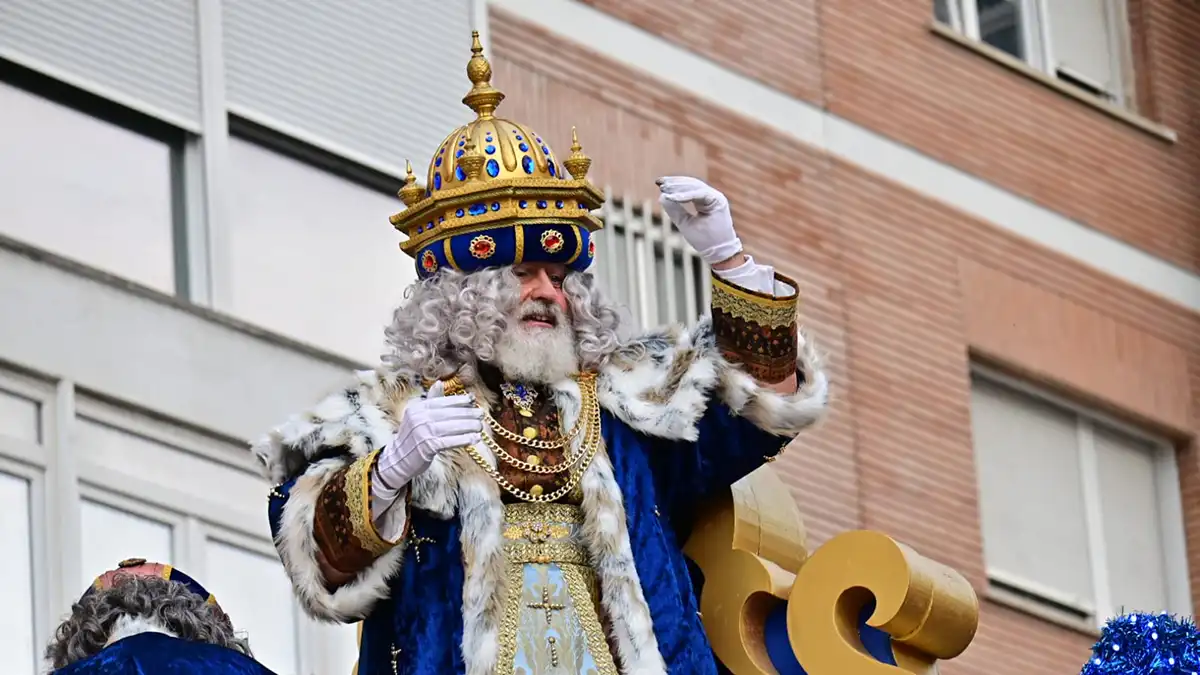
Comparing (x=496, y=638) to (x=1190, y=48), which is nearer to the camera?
(x=496, y=638)

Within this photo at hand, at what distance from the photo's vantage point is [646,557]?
9875 mm

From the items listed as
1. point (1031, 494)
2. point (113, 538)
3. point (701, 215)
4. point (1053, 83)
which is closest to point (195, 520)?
point (113, 538)

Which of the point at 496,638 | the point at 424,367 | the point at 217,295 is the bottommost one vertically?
the point at 496,638

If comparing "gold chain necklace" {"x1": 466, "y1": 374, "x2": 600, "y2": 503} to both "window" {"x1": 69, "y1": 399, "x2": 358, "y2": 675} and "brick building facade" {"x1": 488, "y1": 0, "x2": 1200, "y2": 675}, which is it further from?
"brick building facade" {"x1": 488, "y1": 0, "x2": 1200, "y2": 675}

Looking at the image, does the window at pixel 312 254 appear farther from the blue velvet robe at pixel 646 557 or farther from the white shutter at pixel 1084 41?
A: the white shutter at pixel 1084 41

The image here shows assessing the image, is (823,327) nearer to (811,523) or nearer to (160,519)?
(811,523)

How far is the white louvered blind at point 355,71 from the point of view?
13641 mm

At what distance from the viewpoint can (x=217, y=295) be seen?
13.2 meters

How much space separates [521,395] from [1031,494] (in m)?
7.22

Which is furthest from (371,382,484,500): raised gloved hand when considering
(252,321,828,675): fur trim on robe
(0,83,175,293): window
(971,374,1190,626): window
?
(971,374,1190,626): window

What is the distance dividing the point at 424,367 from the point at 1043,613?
694cm

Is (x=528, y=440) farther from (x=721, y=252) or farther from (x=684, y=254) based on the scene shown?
(x=684, y=254)

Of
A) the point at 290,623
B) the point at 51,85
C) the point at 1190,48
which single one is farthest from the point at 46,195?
the point at 1190,48

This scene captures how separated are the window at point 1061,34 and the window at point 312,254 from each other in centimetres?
428
